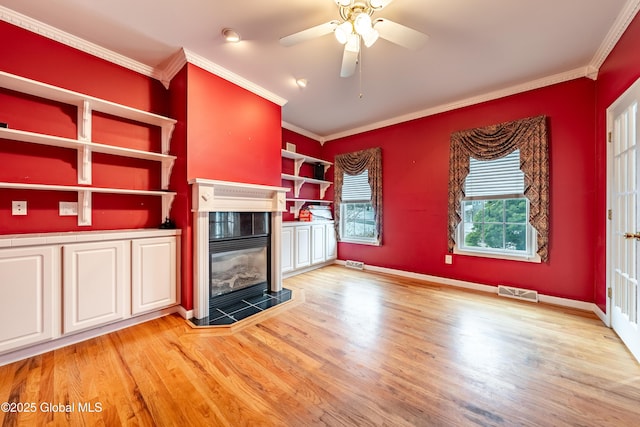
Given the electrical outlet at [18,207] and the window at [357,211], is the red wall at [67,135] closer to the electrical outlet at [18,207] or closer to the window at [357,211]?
the electrical outlet at [18,207]

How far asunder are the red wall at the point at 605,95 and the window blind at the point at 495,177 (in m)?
0.67

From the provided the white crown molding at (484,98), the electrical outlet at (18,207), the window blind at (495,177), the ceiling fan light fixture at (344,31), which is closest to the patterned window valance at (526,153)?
the window blind at (495,177)

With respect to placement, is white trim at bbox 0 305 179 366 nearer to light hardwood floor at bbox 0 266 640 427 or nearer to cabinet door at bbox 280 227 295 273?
light hardwood floor at bbox 0 266 640 427

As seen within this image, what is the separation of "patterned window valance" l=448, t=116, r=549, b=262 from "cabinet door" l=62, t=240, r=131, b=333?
158 inches

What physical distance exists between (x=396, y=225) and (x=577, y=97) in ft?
8.54

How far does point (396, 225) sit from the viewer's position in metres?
4.19

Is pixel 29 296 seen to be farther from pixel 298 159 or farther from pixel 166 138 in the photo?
pixel 298 159

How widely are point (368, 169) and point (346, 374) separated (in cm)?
338

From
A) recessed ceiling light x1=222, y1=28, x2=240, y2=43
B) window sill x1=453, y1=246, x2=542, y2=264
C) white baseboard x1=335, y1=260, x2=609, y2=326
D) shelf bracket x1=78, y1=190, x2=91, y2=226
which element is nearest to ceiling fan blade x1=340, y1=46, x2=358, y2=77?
recessed ceiling light x1=222, y1=28, x2=240, y2=43

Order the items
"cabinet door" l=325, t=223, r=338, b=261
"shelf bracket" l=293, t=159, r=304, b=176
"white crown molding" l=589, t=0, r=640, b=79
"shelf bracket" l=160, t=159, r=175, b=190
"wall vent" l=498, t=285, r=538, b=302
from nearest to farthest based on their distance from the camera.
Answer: "white crown molding" l=589, t=0, r=640, b=79 → "shelf bracket" l=160, t=159, r=175, b=190 → "wall vent" l=498, t=285, r=538, b=302 → "shelf bracket" l=293, t=159, r=304, b=176 → "cabinet door" l=325, t=223, r=338, b=261

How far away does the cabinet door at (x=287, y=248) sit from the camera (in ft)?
12.7

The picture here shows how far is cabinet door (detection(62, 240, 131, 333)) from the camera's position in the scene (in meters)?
1.99

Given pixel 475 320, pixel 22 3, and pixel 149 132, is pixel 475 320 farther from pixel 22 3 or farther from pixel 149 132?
pixel 22 3

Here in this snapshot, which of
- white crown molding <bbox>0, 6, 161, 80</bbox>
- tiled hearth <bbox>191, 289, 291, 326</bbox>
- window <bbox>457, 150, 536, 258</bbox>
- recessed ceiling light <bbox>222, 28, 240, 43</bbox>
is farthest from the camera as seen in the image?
window <bbox>457, 150, 536, 258</bbox>
